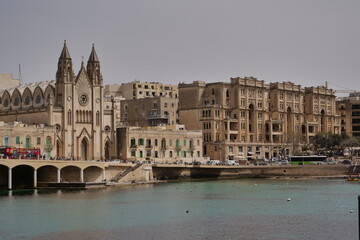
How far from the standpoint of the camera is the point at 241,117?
181500mm

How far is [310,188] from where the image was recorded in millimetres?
118188

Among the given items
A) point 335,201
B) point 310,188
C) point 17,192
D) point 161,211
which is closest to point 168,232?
point 161,211

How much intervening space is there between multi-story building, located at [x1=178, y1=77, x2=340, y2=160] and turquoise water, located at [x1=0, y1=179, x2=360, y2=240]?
2256 inches

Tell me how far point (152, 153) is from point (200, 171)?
13979mm

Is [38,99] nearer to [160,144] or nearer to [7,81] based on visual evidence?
[160,144]

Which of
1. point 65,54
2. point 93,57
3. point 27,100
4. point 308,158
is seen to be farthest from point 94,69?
point 308,158

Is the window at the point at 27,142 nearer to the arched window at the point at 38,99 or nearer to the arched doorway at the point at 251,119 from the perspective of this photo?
the arched window at the point at 38,99

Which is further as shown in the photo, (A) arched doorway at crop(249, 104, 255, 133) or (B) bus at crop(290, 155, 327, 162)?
(A) arched doorway at crop(249, 104, 255, 133)

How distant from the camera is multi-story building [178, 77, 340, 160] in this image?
175500 millimetres

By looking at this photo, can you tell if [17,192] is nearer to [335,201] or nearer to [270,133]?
[335,201]

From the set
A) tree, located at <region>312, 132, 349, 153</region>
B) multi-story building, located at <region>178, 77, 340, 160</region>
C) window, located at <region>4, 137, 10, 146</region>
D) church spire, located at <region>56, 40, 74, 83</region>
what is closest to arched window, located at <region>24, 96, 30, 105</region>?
church spire, located at <region>56, 40, 74, 83</region>

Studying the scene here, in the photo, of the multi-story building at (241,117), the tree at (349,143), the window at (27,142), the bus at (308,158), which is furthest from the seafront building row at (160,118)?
the bus at (308,158)

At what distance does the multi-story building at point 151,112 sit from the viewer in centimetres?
18462

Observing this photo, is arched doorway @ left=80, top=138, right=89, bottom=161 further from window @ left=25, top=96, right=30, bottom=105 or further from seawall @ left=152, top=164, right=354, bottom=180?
seawall @ left=152, top=164, right=354, bottom=180
